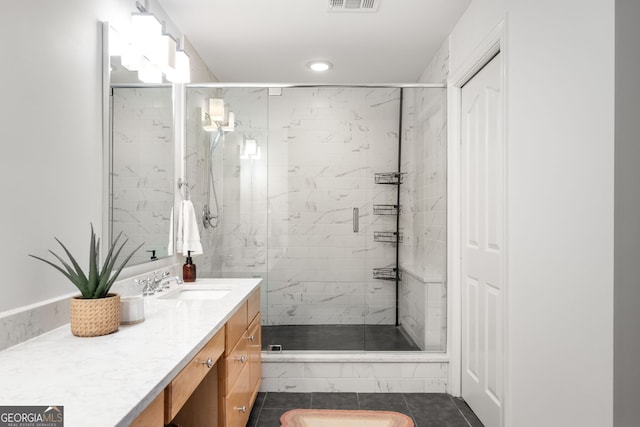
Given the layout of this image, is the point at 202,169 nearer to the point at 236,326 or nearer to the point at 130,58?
the point at 130,58

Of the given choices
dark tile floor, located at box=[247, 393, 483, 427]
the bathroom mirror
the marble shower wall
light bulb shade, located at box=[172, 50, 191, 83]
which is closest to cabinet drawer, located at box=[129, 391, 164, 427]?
the bathroom mirror

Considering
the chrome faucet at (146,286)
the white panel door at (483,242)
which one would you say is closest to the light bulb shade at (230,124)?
the chrome faucet at (146,286)

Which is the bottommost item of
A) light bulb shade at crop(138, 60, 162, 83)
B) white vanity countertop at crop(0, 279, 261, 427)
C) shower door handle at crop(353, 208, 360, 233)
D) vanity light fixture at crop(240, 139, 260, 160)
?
white vanity countertop at crop(0, 279, 261, 427)

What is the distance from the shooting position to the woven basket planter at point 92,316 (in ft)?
4.38

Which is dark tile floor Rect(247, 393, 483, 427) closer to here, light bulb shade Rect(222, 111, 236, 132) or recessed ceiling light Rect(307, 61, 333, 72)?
light bulb shade Rect(222, 111, 236, 132)

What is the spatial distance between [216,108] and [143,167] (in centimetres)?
97

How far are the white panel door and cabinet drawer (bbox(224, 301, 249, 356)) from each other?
1.30 meters

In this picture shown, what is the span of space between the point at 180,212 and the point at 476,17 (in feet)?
7.00

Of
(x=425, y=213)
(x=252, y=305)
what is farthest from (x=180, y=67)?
(x=425, y=213)

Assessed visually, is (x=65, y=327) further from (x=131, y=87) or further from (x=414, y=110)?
(x=414, y=110)

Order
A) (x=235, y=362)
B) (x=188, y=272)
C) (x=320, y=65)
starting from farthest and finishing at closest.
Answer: (x=320, y=65) → (x=188, y=272) → (x=235, y=362)

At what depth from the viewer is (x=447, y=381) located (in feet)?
9.44

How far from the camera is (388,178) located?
3271 mm

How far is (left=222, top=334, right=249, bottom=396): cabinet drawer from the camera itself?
1.77m
